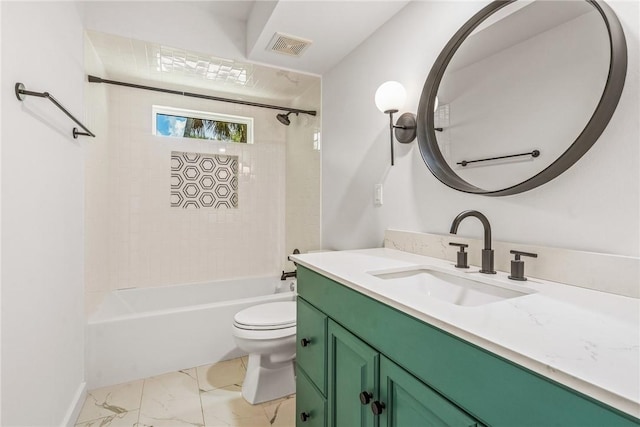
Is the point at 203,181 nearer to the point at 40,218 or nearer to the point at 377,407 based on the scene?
the point at 40,218

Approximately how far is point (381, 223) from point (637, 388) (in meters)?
1.40

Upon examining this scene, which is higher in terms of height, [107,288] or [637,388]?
[637,388]

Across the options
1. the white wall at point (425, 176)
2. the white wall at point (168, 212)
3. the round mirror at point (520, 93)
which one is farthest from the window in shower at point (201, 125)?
the round mirror at point (520, 93)

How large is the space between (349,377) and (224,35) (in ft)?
7.41

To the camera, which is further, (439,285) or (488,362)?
(439,285)

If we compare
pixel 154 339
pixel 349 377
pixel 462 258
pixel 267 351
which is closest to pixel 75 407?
pixel 154 339

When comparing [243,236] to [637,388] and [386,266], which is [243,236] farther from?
[637,388]

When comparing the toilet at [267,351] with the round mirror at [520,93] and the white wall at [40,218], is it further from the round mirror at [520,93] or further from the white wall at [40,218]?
the round mirror at [520,93]

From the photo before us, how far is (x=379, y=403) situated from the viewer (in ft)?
2.80

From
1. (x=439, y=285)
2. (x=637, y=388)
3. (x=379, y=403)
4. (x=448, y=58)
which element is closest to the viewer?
(x=637, y=388)

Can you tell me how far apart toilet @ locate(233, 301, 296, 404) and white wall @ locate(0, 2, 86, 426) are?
83cm

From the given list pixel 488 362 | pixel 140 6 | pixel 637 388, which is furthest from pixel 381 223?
pixel 140 6

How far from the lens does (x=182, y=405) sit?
5.80ft

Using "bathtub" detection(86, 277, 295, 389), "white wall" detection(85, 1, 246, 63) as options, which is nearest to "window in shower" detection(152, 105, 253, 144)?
"white wall" detection(85, 1, 246, 63)
